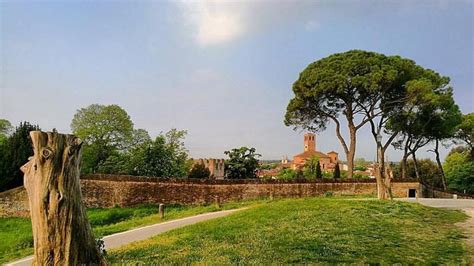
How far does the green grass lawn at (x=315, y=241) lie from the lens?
23.4 ft

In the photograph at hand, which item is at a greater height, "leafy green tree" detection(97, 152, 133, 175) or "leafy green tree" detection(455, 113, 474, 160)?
"leafy green tree" detection(455, 113, 474, 160)

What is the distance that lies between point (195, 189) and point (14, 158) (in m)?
10.4

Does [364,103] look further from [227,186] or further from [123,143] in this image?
[123,143]

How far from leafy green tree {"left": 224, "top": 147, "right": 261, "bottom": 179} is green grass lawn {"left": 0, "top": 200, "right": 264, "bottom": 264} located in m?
11.7

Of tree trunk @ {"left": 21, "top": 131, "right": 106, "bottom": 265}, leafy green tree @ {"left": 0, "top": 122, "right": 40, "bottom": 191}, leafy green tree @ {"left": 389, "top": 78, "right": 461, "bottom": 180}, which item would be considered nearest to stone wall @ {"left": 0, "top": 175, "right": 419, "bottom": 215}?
leafy green tree @ {"left": 0, "top": 122, "right": 40, "bottom": 191}

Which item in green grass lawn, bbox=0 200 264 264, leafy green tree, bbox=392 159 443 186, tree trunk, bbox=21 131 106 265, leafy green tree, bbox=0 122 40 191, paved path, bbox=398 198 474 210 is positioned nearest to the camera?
tree trunk, bbox=21 131 106 265

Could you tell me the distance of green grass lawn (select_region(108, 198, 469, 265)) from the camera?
23.4ft

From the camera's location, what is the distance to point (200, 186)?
2567 cm

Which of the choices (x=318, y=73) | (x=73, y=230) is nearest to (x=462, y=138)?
(x=318, y=73)

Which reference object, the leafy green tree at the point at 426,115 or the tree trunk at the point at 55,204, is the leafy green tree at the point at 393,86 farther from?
the tree trunk at the point at 55,204

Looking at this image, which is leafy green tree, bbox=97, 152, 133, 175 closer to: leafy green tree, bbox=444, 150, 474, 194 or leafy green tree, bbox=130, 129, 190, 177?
leafy green tree, bbox=130, 129, 190, 177

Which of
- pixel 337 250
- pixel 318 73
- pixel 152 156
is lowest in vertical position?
pixel 337 250

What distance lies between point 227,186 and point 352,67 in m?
13.0

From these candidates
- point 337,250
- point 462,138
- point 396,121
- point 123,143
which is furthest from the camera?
point 462,138
